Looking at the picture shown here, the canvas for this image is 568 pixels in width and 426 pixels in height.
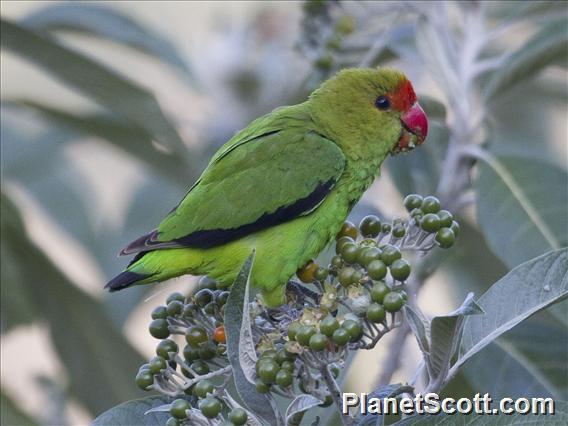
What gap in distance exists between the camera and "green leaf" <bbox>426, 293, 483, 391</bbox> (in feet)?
5.77

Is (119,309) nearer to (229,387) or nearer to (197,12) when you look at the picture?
(229,387)

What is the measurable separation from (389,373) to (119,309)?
1505 mm

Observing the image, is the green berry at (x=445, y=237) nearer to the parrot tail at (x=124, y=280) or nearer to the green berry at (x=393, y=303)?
the green berry at (x=393, y=303)

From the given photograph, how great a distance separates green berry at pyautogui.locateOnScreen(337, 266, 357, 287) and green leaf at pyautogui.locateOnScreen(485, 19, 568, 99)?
62.7 inches

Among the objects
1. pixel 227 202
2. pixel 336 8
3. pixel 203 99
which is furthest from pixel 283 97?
pixel 227 202

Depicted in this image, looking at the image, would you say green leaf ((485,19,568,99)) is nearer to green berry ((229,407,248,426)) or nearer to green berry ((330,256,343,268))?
green berry ((330,256,343,268))

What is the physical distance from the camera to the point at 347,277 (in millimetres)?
1978

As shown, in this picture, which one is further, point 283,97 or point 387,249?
point 283,97

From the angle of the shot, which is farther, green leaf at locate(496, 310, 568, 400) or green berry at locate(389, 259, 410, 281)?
green leaf at locate(496, 310, 568, 400)

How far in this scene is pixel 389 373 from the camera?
9.18ft

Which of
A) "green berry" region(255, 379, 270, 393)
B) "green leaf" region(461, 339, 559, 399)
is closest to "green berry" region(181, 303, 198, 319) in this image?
"green berry" region(255, 379, 270, 393)

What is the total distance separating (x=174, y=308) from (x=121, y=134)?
1561 mm

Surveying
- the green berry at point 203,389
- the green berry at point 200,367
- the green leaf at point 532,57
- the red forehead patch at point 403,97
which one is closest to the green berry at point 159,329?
the green berry at point 200,367

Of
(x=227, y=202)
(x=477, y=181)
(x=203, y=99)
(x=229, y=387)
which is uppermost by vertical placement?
(x=203, y=99)
